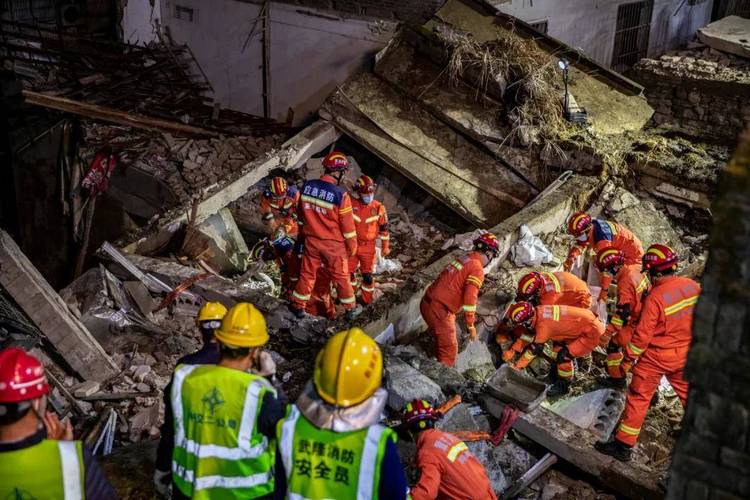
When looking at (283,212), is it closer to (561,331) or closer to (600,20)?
(561,331)

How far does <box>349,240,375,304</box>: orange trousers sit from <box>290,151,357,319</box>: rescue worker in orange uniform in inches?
12.1

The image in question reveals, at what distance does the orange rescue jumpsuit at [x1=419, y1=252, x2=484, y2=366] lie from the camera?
636cm

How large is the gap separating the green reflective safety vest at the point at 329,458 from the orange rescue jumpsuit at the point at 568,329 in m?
3.83

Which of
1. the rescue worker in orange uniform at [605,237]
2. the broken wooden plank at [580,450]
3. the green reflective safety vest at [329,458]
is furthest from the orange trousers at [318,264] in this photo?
the green reflective safety vest at [329,458]

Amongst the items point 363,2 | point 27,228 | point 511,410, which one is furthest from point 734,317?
point 27,228

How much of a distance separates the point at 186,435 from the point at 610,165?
7088mm

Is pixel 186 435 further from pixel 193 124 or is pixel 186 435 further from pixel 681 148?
pixel 193 124

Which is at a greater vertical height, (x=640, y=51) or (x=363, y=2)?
(x=363, y=2)

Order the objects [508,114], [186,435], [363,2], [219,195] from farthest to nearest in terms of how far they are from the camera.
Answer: [363,2] → [508,114] → [219,195] → [186,435]

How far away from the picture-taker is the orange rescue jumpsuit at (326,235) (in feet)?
22.4

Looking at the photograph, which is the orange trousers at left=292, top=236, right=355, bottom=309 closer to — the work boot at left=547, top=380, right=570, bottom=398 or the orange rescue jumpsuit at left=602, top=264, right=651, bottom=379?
the work boot at left=547, top=380, right=570, bottom=398

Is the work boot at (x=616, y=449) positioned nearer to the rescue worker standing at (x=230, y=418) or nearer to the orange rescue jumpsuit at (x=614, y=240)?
the orange rescue jumpsuit at (x=614, y=240)

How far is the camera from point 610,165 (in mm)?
8945

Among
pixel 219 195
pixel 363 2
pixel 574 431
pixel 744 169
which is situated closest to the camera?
pixel 744 169
